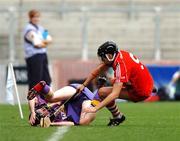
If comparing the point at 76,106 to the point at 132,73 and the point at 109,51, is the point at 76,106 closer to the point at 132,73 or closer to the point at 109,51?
the point at 132,73

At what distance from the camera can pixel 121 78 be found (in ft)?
35.6

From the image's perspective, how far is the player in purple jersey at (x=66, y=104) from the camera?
37.3 feet

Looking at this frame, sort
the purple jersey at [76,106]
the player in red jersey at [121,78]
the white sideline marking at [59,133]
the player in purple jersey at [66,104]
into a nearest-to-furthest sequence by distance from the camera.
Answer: the white sideline marking at [59,133] → the player in red jersey at [121,78] → the player in purple jersey at [66,104] → the purple jersey at [76,106]

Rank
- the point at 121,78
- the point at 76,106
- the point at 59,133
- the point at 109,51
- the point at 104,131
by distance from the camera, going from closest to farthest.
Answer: the point at 59,133 → the point at 104,131 → the point at 121,78 → the point at 109,51 → the point at 76,106

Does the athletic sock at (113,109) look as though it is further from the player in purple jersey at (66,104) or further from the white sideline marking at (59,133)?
the white sideline marking at (59,133)

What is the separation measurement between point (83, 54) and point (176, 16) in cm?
413

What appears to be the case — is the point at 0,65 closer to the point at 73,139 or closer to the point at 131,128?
the point at 131,128

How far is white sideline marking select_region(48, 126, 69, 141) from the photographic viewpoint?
9.25 metres

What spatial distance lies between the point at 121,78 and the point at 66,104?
1.16 metres

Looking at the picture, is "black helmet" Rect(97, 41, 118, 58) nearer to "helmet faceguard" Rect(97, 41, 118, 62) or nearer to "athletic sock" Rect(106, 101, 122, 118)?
"helmet faceguard" Rect(97, 41, 118, 62)

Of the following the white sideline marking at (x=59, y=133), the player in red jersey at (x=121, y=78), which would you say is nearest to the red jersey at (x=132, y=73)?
the player in red jersey at (x=121, y=78)

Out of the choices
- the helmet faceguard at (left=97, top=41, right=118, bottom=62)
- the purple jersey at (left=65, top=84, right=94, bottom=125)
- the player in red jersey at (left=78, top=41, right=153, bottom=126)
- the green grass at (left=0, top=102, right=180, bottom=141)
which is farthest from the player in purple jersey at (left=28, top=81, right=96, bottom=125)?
the helmet faceguard at (left=97, top=41, right=118, bottom=62)

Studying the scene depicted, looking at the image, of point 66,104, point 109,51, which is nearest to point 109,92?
point 109,51

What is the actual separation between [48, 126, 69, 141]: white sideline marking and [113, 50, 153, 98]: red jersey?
965 millimetres
